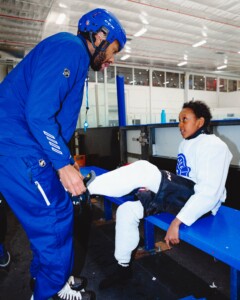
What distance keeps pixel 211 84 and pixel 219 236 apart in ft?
47.7

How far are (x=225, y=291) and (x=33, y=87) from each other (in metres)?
1.78

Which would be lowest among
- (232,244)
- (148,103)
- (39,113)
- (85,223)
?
(85,223)

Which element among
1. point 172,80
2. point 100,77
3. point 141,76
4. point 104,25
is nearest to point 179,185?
point 104,25

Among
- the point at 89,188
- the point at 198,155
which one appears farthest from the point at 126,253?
the point at 198,155

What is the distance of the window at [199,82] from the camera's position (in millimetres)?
13414

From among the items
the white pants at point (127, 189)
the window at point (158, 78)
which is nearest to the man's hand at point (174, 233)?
the white pants at point (127, 189)

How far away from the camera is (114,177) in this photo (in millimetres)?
1666

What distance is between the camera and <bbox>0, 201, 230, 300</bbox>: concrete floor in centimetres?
159

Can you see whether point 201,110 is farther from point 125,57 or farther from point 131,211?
point 125,57

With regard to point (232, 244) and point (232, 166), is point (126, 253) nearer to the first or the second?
point (232, 244)

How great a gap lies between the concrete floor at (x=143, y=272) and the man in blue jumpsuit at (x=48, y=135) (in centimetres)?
61

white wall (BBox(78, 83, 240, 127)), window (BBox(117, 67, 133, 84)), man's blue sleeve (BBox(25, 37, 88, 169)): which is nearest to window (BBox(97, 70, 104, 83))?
white wall (BBox(78, 83, 240, 127))

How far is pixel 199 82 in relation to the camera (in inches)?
534

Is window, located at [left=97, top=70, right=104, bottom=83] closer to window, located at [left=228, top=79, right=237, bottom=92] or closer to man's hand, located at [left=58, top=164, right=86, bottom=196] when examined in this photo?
window, located at [left=228, top=79, right=237, bottom=92]
